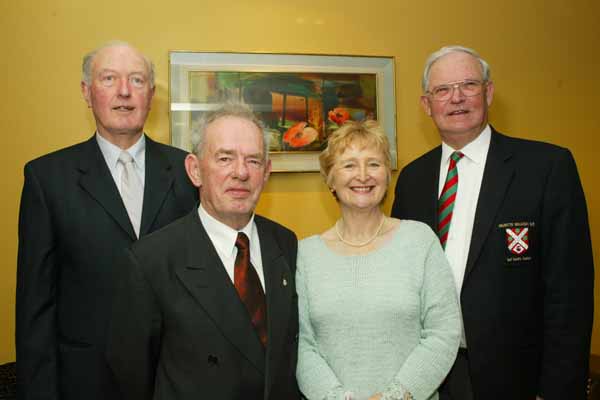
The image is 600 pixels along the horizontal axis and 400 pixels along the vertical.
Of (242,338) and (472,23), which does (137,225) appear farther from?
(472,23)

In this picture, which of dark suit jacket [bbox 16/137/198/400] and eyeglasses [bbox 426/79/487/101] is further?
eyeglasses [bbox 426/79/487/101]

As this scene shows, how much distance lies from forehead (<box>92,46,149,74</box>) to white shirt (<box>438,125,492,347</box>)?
1.29 m

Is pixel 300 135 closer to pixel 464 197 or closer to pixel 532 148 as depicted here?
pixel 464 197

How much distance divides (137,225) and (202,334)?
22.8 inches

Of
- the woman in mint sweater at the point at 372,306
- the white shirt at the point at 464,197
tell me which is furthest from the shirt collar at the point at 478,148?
the woman in mint sweater at the point at 372,306

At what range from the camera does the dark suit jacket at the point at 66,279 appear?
70.5 inches

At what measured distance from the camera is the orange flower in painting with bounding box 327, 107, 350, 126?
3037 millimetres

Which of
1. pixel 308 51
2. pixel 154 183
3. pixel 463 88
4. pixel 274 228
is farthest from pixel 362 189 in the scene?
pixel 308 51

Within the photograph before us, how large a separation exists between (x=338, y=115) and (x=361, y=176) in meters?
1.30

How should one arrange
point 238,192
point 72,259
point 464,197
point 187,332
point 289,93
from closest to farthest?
point 187,332 < point 238,192 < point 72,259 < point 464,197 < point 289,93

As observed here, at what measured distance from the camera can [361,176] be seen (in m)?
1.81

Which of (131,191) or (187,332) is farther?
(131,191)

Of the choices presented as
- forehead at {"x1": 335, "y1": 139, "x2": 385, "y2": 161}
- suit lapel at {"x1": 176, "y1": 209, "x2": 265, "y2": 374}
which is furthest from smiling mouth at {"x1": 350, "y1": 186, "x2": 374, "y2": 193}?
suit lapel at {"x1": 176, "y1": 209, "x2": 265, "y2": 374}

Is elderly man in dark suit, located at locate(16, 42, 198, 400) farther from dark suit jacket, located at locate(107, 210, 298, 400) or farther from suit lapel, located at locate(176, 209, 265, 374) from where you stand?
suit lapel, located at locate(176, 209, 265, 374)
